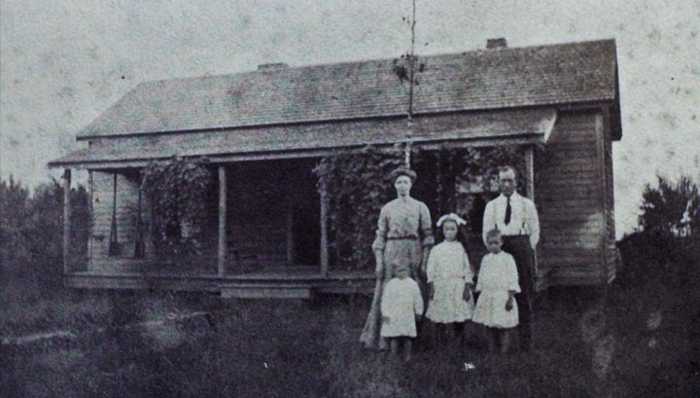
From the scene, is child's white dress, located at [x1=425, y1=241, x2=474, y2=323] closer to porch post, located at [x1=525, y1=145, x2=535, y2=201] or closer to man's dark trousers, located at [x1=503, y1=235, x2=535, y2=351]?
man's dark trousers, located at [x1=503, y1=235, x2=535, y2=351]

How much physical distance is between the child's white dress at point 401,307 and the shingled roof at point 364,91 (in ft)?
26.1

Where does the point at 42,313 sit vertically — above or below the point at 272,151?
below

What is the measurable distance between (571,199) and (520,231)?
6.55m

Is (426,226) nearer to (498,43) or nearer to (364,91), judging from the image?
(364,91)

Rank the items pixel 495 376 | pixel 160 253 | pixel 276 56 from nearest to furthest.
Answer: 1. pixel 495 376
2. pixel 160 253
3. pixel 276 56

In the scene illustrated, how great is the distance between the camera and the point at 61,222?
1928cm

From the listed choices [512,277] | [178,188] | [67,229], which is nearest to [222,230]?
[178,188]

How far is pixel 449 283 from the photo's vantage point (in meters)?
7.59

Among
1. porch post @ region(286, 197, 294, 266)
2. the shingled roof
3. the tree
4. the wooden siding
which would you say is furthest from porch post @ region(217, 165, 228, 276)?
the tree

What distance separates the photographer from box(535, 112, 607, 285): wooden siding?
13.5 m

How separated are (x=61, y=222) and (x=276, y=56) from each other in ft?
24.2

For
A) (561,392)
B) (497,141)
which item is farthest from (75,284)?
(561,392)

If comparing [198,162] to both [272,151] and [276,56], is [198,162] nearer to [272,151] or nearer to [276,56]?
[272,151]

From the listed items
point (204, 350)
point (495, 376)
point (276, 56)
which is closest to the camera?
point (495, 376)
